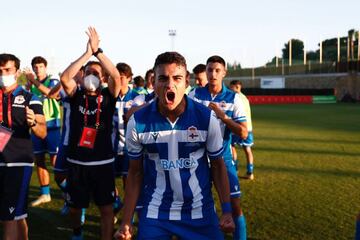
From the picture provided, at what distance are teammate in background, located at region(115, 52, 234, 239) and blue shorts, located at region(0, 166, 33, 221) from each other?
1.59m

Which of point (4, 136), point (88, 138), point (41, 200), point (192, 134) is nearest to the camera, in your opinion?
point (192, 134)

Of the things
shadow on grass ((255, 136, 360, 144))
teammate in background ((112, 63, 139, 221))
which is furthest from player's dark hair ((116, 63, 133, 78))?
shadow on grass ((255, 136, 360, 144))

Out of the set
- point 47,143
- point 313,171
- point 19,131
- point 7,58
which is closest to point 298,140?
point 313,171

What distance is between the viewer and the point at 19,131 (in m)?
4.39

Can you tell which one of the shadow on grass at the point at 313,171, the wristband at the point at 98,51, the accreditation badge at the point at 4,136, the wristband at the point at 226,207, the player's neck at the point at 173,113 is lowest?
the shadow on grass at the point at 313,171

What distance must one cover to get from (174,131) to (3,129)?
199 centimetres

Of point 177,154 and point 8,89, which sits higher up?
point 8,89

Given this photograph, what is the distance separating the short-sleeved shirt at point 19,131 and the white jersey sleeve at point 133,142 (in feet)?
5.29

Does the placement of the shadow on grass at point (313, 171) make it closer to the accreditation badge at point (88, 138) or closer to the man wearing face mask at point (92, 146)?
the man wearing face mask at point (92, 146)

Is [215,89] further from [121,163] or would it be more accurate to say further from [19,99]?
[121,163]

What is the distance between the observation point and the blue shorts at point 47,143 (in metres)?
7.68

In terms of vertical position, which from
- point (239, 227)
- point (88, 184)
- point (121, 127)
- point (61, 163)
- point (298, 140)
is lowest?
point (298, 140)

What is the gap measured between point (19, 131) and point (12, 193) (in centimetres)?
64

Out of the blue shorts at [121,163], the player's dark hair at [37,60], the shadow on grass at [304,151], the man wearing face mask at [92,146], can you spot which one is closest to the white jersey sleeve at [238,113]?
the man wearing face mask at [92,146]
